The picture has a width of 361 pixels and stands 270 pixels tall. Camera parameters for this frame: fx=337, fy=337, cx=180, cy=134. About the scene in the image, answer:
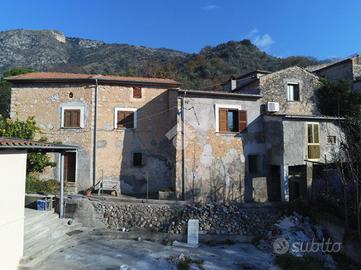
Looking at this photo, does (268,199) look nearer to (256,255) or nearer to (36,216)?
(256,255)

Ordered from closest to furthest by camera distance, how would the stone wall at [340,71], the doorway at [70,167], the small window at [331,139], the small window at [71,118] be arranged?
1. the small window at [331,139]
2. the doorway at [70,167]
3. the small window at [71,118]
4. the stone wall at [340,71]

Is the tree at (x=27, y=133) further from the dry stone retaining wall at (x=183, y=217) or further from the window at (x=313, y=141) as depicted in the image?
the window at (x=313, y=141)

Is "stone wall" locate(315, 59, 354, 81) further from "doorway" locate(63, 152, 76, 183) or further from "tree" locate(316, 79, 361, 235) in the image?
"doorway" locate(63, 152, 76, 183)

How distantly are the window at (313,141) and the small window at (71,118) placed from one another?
45.9ft

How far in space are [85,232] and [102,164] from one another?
6798 mm

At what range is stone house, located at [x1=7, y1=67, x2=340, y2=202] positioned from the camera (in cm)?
1948

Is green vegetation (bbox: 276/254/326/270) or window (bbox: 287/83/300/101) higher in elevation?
window (bbox: 287/83/300/101)

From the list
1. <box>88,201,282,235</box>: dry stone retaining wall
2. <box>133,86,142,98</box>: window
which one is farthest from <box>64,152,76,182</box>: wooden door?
<box>133,86,142,98</box>: window

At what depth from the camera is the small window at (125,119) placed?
2116cm

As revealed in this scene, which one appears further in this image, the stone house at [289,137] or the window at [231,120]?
the window at [231,120]

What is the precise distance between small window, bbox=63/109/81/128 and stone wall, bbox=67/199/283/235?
6.19 metres

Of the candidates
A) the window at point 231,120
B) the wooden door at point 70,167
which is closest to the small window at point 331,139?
the window at point 231,120

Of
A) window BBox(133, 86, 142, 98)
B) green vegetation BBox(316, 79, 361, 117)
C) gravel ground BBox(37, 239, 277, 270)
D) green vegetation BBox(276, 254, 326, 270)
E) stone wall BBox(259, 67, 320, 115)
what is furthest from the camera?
green vegetation BBox(316, 79, 361, 117)

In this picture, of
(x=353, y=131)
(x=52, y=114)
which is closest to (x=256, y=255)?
(x=353, y=131)
